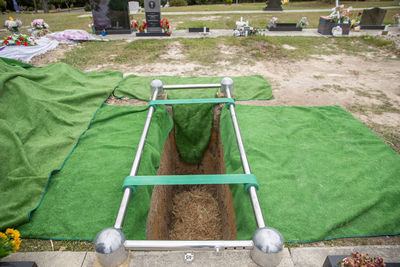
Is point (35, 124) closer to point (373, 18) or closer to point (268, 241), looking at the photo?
point (268, 241)

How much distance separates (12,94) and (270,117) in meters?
3.85

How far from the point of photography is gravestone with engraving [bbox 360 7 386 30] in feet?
33.9

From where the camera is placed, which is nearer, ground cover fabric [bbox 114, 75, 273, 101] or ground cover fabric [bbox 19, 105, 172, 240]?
ground cover fabric [bbox 19, 105, 172, 240]

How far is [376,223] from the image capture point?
2096mm

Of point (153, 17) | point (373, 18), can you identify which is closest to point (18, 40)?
point (153, 17)

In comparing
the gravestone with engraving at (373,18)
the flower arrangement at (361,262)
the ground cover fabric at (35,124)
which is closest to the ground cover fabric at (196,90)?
the ground cover fabric at (35,124)

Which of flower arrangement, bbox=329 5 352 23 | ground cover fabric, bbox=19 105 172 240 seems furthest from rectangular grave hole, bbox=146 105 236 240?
flower arrangement, bbox=329 5 352 23

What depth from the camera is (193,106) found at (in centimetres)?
387

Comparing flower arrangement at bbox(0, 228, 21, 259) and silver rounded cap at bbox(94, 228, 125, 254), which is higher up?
silver rounded cap at bbox(94, 228, 125, 254)

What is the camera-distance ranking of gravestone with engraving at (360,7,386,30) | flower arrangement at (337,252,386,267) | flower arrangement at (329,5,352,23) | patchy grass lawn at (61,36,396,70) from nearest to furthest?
1. flower arrangement at (337,252,386,267)
2. patchy grass lawn at (61,36,396,70)
3. flower arrangement at (329,5,352,23)
4. gravestone with engraving at (360,7,386,30)

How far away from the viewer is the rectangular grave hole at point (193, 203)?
2.97 metres

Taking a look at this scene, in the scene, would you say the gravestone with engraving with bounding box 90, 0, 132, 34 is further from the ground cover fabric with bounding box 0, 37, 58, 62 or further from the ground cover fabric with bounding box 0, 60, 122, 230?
the ground cover fabric with bounding box 0, 60, 122, 230

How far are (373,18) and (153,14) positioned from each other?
32.1 feet

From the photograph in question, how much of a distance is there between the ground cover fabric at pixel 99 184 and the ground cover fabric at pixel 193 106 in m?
0.41
